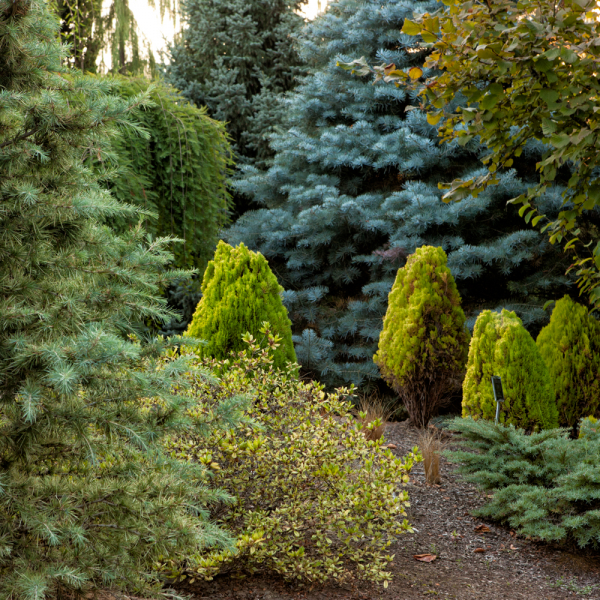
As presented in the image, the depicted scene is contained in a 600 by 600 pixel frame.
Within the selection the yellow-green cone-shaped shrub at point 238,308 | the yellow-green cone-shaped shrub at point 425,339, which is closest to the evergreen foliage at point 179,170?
the yellow-green cone-shaped shrub at point 238,308

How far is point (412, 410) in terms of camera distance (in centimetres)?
546

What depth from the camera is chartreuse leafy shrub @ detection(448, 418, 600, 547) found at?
3.17 meters

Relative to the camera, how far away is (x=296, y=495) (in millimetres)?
2705

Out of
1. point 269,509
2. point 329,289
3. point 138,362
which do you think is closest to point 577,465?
point 269,509

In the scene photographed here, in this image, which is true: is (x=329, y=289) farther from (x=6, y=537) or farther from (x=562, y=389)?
(x=6, y=537)

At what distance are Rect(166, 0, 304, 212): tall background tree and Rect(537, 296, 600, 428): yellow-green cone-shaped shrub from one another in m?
5.82

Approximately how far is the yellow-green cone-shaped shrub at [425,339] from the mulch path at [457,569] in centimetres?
146

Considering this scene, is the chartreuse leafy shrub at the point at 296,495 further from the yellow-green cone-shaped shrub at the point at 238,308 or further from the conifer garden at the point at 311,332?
the yellow-green cone-shaped shrub at the point at 238,308

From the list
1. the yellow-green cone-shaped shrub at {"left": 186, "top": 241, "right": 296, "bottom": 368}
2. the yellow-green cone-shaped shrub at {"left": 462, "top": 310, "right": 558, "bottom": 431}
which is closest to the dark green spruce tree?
the yellow-green cone-shaped shrub at {"left": 186, "top": 241, "right": 296, "bottom": 368}

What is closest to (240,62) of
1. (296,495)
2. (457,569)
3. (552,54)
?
(552,54)

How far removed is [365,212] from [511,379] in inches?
118

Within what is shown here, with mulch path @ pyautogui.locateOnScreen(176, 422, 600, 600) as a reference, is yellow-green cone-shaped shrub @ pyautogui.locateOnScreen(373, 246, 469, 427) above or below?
above

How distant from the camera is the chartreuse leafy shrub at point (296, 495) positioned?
8.38 feet

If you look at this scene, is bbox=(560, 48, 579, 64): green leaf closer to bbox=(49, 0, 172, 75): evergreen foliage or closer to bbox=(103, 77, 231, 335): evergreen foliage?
bbox=(103, 77, 231, 335): evergreen foliage
